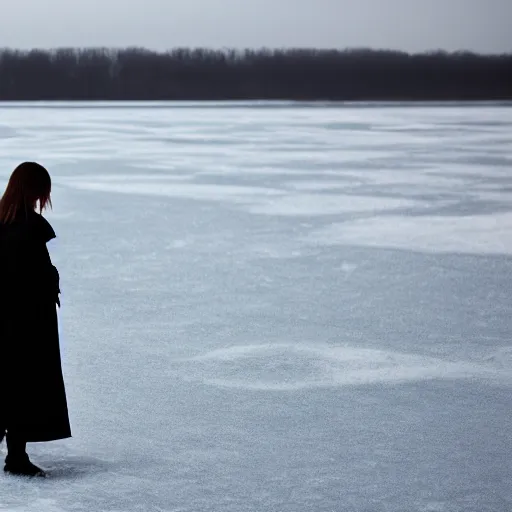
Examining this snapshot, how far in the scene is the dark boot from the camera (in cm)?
415

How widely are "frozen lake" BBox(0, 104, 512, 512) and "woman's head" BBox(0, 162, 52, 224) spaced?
1035 millimetres

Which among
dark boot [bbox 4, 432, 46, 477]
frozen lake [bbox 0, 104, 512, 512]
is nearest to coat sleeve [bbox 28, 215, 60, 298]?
dark boot [bbox 4, 432, 46, 477]

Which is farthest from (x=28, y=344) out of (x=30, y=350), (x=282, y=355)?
(x=282, y=355)

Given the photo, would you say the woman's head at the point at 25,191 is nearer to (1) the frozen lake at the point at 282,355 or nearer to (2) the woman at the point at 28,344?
(2) the woman at the point at 28,344

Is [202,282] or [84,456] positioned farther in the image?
[202,282]

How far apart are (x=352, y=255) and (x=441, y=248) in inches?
43.0

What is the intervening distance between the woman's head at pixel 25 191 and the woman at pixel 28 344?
4cm

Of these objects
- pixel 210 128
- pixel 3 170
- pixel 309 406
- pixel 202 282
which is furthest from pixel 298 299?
pixel 210 128

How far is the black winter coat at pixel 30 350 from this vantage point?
4055 millimetres

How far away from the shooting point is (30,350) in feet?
13.5

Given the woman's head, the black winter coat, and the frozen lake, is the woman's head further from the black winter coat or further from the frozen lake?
the frozen lake

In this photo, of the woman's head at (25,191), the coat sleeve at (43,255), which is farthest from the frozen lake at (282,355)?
the woman's head at (25,191)

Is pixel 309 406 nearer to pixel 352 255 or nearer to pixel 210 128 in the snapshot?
pixel 352 255

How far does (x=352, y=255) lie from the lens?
34.8 feet
